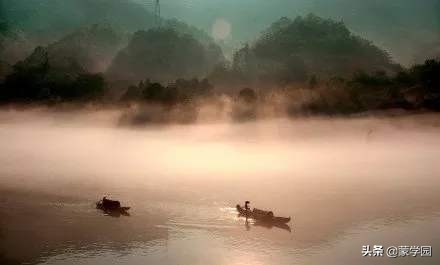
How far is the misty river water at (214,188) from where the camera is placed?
435 cm

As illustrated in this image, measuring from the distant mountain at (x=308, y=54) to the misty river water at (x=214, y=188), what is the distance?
454 mm

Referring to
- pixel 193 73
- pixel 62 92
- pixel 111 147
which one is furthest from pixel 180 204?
pixel 62 92

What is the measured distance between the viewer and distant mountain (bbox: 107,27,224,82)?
16.4 ft

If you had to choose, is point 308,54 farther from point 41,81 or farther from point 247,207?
point 41,81

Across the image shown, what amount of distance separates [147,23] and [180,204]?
1801mm

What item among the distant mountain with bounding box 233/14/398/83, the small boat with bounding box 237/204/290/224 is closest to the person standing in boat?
the small boat with bounding box 237/204/290/224

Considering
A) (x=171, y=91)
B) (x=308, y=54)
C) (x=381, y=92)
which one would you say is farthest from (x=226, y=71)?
(x=381, y=92)

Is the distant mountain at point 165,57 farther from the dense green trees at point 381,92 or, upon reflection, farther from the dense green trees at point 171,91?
the dense green trees at point 381,92

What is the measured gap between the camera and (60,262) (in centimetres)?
436

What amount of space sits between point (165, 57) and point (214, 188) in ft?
4.44

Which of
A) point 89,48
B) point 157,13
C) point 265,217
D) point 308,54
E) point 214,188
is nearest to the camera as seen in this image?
point 265,217

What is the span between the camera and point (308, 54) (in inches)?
191

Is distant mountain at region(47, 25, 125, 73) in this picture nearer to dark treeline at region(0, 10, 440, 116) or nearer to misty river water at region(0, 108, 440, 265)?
dark treeline at region(0, 10, 440, 116)

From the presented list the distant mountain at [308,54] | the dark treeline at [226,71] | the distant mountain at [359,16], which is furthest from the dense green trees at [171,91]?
the distant mountain at [359,16]
